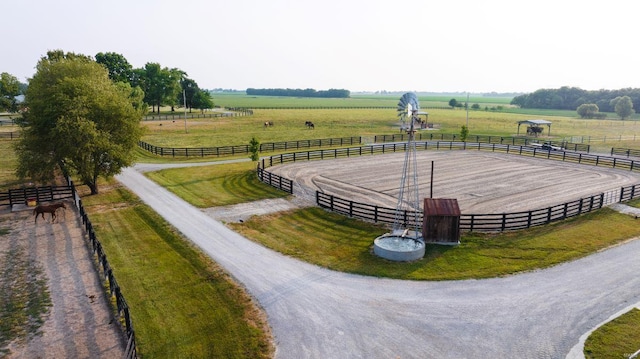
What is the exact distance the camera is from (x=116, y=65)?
4055 inches

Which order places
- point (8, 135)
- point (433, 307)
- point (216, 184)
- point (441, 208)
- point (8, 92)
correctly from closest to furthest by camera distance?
1. point (433, 307)
2. point (441, 208)
3. point (216, 184)
4. point (8, 135)
5. point (8, 92)

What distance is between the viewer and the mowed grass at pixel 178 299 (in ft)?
39.5

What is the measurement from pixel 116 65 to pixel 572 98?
167 m

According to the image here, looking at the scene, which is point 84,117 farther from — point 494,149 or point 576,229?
point 494,149

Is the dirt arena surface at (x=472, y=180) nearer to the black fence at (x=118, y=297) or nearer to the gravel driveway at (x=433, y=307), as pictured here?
the gravel driveway at (x=433, y=307)

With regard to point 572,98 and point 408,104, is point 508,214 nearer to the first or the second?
point 408,104

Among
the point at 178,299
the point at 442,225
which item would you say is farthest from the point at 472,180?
the point at 178,299

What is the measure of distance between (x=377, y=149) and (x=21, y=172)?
35.3m

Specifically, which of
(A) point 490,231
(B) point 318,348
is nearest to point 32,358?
(B) point 318,348

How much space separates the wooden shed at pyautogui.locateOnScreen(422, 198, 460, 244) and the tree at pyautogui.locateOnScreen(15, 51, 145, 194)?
21142 millimetres

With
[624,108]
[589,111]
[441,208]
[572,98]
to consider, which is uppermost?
[572,98]

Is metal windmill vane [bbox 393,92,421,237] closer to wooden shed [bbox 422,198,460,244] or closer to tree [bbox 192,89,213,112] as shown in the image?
wooden shed [bbox 422,198,460,244]

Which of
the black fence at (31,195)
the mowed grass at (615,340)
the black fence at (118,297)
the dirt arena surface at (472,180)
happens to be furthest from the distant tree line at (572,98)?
the black fence at (118,297)

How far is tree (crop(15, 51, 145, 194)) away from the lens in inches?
1070
